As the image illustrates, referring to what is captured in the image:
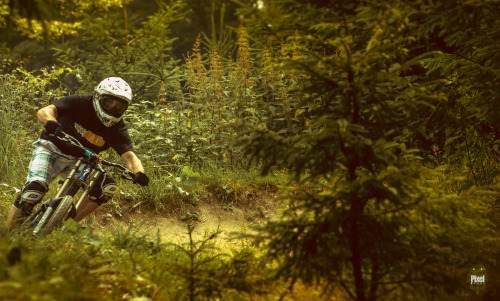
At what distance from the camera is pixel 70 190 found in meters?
4.50

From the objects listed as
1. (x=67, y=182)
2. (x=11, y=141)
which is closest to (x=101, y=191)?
(x=67, y=182)

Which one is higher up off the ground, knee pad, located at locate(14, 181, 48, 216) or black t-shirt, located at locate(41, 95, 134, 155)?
black t-shirt, located at locate(41, 95, 134, 155)

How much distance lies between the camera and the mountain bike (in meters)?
4.23

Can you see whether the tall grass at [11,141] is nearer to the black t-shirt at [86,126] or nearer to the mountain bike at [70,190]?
the black t-shirt at [86,126]

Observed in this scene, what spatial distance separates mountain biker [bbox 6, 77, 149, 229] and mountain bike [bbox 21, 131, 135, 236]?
184 mm

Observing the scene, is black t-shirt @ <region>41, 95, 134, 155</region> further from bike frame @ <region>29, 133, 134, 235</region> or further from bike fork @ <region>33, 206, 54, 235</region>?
bike fork @ <region>33, 206, 54, 235</region>

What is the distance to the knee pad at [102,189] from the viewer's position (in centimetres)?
476

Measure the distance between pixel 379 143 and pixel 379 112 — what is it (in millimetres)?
295

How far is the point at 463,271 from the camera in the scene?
3141 mm

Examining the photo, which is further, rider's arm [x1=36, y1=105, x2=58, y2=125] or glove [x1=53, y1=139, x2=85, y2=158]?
glove [x1=53, y1=139, x2=85, y2=158]

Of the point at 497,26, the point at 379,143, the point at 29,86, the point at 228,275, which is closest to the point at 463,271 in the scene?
the point at 379,143

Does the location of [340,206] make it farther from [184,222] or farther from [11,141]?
[11,141]

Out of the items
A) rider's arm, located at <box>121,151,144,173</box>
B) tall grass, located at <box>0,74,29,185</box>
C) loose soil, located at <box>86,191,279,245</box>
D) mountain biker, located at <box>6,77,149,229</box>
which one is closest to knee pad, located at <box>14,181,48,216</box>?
mountain biker, located at <box>6,77,149,229</box>

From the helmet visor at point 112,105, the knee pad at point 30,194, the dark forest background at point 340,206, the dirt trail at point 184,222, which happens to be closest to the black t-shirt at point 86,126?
the helmet visor at point 112,105
